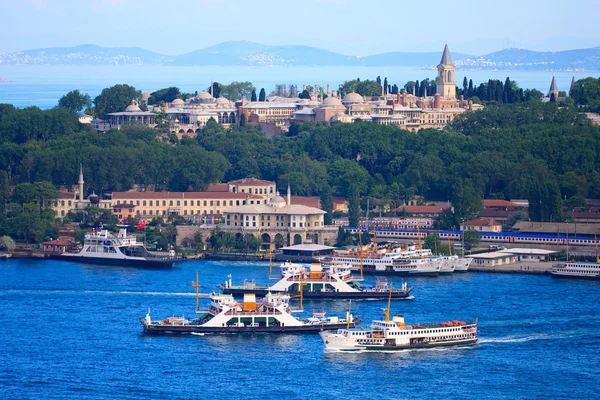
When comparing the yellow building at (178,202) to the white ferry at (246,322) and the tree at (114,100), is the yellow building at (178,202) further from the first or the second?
the white ferry at (246,322)

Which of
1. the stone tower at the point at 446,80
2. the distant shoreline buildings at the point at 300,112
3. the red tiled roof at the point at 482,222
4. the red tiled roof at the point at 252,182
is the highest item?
the stone tower at the point at 446,80

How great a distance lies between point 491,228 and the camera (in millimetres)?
69375

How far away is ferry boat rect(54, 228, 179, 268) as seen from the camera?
205 ft

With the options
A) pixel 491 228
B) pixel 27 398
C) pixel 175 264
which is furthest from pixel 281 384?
pixel 491 228

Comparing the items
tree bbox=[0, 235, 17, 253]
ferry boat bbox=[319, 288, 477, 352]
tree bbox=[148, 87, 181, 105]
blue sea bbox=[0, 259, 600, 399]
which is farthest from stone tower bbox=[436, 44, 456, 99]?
ferry boat bbox=[319, 288, 477, 352]

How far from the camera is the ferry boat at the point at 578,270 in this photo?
58844 mm

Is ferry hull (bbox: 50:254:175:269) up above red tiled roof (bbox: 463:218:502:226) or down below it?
below

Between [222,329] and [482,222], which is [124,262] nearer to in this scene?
[482,222]

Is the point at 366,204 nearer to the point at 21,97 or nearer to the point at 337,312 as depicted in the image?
the point at 337,312

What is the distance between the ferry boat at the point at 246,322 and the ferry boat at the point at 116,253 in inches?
637

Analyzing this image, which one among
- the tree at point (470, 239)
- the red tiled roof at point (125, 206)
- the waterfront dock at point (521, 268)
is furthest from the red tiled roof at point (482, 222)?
the red tiled roof at point (125, 206)

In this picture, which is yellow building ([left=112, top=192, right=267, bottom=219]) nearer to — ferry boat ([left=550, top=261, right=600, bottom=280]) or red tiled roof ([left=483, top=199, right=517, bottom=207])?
red tiled roof ([left=483, top=199, right=517, bottom=207])

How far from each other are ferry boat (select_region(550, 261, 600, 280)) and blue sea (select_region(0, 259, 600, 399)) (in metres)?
2.24

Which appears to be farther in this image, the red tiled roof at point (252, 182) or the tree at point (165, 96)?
the tree at point (165, 96)
